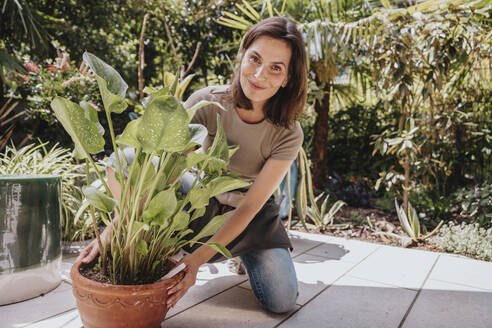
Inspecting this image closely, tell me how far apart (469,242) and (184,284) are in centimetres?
216

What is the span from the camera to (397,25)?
2.68 meters

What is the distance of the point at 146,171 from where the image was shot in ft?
3.13

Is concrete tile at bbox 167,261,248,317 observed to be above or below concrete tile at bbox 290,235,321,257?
above

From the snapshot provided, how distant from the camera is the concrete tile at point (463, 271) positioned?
178cm

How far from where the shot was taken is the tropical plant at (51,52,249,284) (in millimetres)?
828

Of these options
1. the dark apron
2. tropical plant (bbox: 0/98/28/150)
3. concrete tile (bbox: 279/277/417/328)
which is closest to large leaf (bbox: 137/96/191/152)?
the dark apron

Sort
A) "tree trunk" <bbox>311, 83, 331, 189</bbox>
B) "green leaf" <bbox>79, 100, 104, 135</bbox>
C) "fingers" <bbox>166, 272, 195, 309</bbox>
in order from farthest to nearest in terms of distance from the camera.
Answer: "tree trunk" <bbox>311, 83, 331, 189</bbox> → "fingers" <bbox>166, 272, 195, 309</bbox> → "green leaf" <bbox>79, 100, 104, 135</bbox>

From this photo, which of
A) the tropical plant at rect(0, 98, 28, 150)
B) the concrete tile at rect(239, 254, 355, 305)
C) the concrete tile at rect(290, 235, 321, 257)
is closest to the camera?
the concrete tile at rect(239, 254, 355, 305)

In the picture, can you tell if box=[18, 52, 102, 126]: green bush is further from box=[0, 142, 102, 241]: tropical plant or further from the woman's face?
the woman's face

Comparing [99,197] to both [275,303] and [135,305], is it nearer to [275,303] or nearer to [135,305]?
[135,305]

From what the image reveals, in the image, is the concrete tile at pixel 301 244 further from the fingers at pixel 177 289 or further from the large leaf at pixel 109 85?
the large leaf at pixel 109 85


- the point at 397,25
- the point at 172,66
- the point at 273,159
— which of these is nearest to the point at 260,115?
the point at 273,159

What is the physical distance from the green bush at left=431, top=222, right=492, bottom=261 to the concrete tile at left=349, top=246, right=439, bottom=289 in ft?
0.63

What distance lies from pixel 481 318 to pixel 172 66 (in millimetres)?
4857
